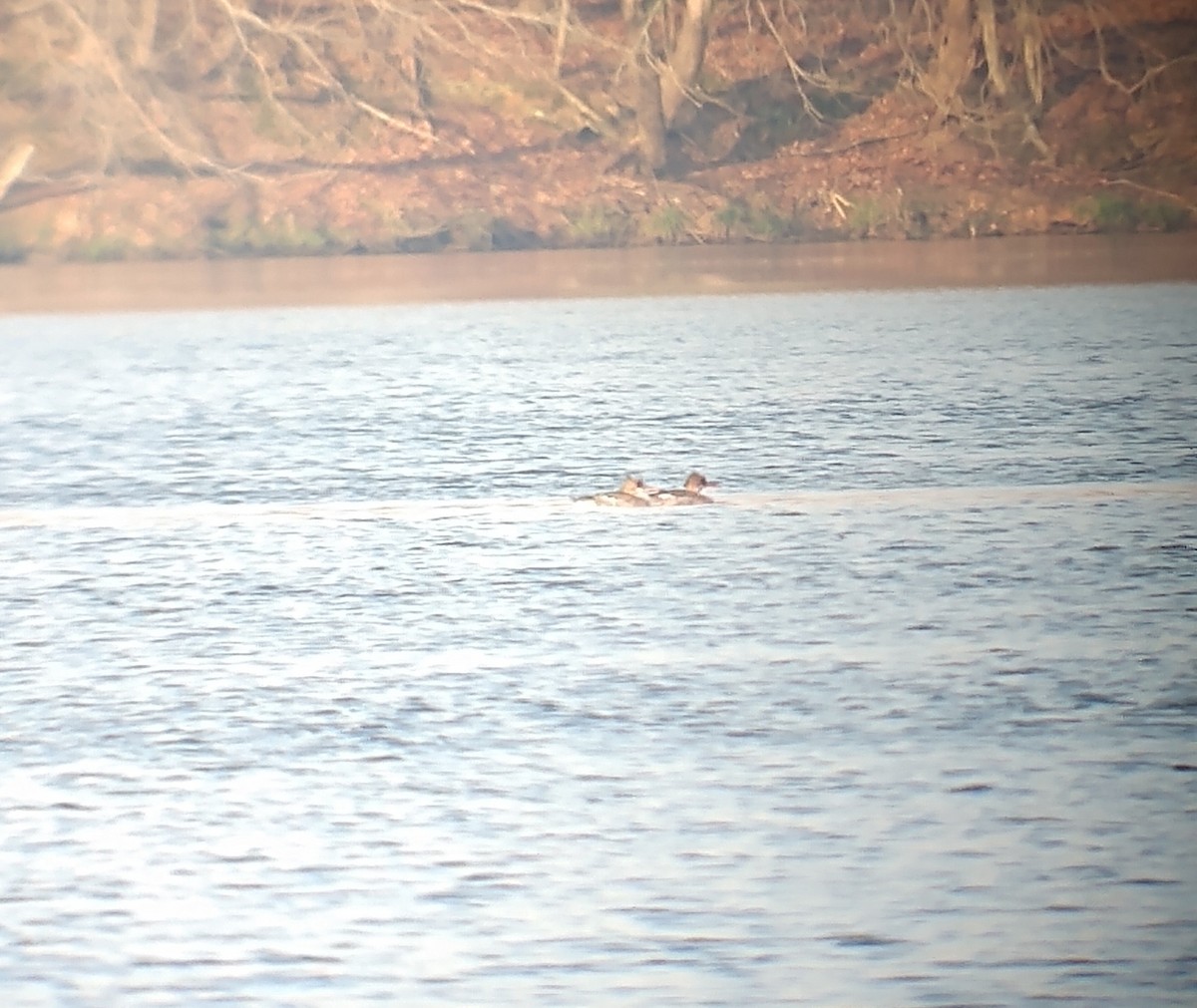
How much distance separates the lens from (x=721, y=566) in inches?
188

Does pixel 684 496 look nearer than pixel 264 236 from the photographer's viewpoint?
Yes

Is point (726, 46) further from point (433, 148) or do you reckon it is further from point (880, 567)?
point (880, 567)

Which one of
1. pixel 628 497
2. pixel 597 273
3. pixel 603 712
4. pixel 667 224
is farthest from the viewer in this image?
pixel 667 224

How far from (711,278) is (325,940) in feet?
36.4

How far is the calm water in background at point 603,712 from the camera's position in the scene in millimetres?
2232

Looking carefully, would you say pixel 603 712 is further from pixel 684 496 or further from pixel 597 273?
pixel 597 273

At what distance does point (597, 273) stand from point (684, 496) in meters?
7.61

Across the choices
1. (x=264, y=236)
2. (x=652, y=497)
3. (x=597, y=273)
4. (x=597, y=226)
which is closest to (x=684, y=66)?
(x=597, y=226)

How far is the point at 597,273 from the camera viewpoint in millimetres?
13234

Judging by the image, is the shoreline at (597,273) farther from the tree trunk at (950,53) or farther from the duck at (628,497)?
the duck at (628,497)

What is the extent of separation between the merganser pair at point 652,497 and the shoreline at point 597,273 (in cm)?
709

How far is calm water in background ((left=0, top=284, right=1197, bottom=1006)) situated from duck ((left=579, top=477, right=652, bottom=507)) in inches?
4.6

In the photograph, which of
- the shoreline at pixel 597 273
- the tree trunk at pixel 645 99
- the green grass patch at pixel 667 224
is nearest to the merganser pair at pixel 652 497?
the shoreline at pixel 597 273

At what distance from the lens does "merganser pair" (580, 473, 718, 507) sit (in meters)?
5.70
